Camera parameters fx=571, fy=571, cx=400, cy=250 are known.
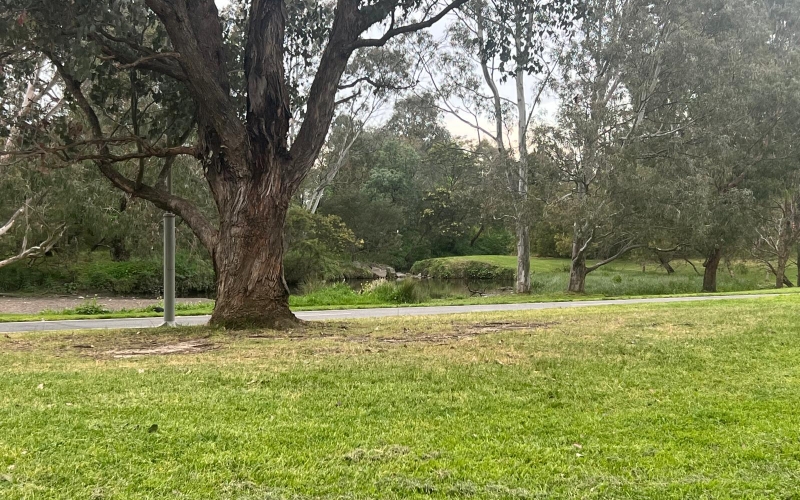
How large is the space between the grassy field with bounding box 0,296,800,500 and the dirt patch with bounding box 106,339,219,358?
80 millimetres

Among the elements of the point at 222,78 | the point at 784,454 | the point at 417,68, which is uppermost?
the point at 417,68

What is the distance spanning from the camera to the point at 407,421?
13.0 feet

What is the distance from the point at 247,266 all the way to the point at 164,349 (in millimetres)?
2056

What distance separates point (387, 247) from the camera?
145 ft

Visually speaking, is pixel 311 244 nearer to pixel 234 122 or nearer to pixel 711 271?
pixel 711 271

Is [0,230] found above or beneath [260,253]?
above

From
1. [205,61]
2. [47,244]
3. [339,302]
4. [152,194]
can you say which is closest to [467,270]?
[339,302]

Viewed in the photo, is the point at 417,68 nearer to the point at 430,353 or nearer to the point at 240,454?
the point at 430,353

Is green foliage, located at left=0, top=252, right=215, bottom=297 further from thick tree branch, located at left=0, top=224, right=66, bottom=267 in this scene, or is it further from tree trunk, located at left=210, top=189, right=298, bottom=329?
tree trunk, located at left=210, top=189, right=298, bottom=329

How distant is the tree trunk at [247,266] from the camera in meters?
8.96

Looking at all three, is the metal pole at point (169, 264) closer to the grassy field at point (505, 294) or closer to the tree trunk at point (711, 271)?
the grassy field at point (505, 294)

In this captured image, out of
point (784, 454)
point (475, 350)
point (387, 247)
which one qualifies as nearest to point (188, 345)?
point (475, 350)

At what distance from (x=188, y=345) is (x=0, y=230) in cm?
1890

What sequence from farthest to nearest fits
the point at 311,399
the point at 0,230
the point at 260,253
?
1. the point at 0,230
2. the point at 260,253
3. the point at 311,399
